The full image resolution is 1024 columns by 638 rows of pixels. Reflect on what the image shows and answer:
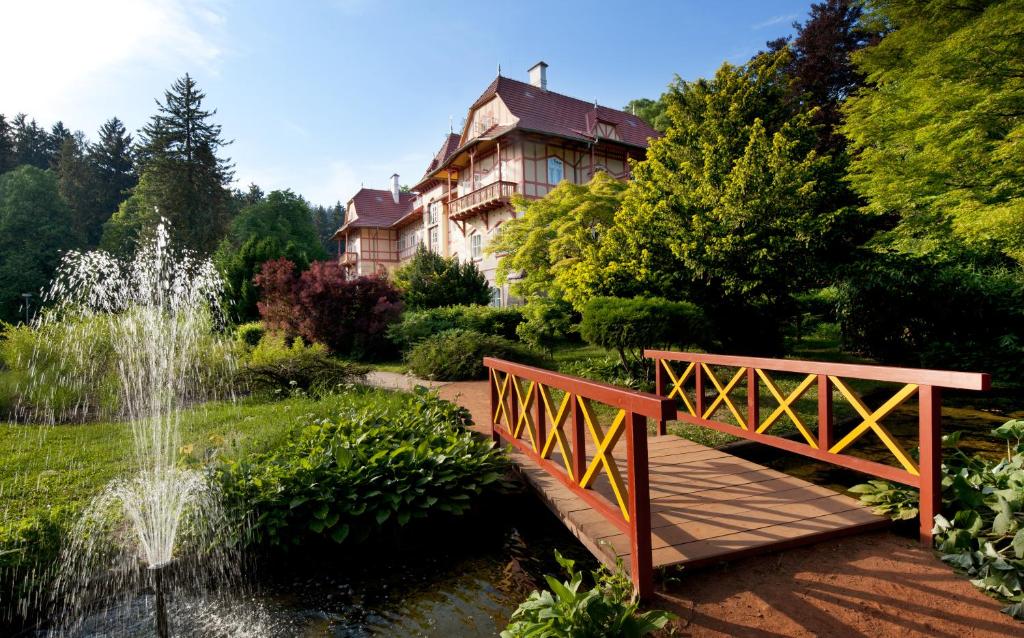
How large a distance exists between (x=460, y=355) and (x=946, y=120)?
9471 millimetres

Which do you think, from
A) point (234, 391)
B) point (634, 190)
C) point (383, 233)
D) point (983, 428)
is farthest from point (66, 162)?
point (983, 428)

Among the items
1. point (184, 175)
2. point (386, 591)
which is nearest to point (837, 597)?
point (386, 591)

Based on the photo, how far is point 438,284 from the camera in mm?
18891

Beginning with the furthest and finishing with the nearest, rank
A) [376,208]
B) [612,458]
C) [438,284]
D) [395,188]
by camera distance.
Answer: [395,188] < [376,208] < [438,284] < [612,458]

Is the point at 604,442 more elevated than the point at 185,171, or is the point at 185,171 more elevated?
the point at 185,171

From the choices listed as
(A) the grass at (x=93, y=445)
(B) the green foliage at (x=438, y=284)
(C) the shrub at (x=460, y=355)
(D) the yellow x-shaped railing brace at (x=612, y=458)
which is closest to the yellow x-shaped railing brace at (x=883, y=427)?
(D) the yellow x-shaped railing brace at (x=612, y=458)

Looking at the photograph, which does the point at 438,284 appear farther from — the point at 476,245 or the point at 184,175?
the point at 184,175

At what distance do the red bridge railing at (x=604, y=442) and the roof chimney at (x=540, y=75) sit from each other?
25.1m

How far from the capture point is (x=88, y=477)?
5.38 metres

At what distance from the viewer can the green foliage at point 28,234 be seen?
3244 cm

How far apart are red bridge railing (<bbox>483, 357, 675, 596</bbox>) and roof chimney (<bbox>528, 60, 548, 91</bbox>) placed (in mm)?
25086

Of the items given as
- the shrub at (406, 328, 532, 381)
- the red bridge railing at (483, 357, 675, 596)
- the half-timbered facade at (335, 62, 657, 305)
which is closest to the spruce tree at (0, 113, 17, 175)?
the half-timbered facade at (335, 62, 657, 305)

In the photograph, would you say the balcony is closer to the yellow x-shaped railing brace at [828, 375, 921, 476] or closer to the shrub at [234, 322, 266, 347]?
the shrub at [234, 322, 266, 347]

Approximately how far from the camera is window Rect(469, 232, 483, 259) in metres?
26.6
